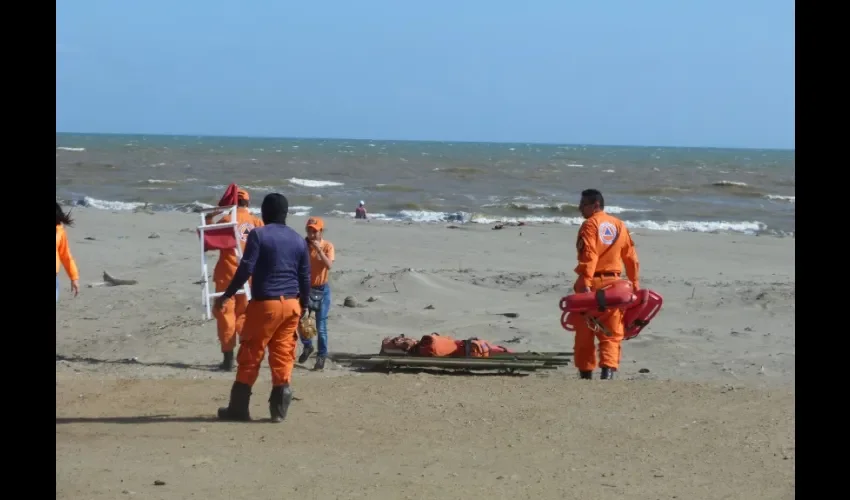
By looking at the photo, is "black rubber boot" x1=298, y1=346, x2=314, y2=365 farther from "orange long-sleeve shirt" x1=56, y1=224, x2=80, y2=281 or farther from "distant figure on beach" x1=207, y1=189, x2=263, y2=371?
"orange long-sleeve shirt" x1=56, y1=224, x2=80, y2=281

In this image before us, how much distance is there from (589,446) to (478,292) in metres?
7.42

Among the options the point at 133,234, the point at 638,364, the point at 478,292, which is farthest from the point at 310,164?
the point at 638,364

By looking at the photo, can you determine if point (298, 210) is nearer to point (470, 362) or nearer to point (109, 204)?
point (109, 204)

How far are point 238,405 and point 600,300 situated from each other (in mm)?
3131

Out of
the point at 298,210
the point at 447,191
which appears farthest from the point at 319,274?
the point at 447,191

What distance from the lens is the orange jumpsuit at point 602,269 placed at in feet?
29.0

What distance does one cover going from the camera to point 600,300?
28.8ft

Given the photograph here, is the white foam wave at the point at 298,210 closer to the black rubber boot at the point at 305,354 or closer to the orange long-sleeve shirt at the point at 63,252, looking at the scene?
the black rubber boot at the point at 305,354

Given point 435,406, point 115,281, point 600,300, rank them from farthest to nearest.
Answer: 1. point 115,281
2. point 600,300
3. point 435,406

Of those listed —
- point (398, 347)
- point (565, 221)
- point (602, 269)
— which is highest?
point (565, 221)

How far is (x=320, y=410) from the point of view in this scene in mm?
7883

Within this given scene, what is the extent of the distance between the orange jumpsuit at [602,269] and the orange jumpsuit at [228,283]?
9.55 ft

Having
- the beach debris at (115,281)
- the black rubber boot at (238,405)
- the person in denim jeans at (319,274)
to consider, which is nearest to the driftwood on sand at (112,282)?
the beach debris at (115,281)
